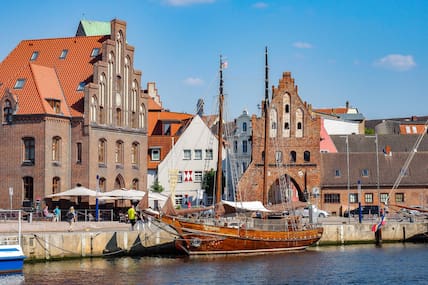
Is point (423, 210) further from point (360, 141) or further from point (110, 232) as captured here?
point (360, 141)

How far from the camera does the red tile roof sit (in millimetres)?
82019

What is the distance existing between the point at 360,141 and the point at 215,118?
20.9m

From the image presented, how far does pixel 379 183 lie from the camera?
332 feet

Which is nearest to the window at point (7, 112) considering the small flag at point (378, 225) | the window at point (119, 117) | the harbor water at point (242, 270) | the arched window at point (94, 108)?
the arched window at point (94, 108)

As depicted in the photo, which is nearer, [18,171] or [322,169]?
[18,171]

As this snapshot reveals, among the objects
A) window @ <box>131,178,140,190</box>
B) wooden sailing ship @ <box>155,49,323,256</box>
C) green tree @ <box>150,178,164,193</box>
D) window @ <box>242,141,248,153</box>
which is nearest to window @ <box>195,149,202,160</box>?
green tree @ <box>150,178,164,193</box>

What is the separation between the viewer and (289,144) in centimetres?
10244

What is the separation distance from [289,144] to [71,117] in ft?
95.9

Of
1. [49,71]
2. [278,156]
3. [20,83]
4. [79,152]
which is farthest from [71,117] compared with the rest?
[278,156]

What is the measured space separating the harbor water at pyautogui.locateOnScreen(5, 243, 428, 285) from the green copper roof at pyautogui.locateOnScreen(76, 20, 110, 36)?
54.4 metres

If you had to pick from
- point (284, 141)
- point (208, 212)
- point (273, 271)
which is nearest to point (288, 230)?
point (208, 212)

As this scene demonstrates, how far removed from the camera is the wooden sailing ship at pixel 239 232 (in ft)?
218

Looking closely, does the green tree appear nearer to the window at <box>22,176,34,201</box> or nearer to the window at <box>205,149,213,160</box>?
the window at <box>205,149,213,160</box>

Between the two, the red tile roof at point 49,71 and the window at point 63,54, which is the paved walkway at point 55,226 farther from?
the window at point 63,54
